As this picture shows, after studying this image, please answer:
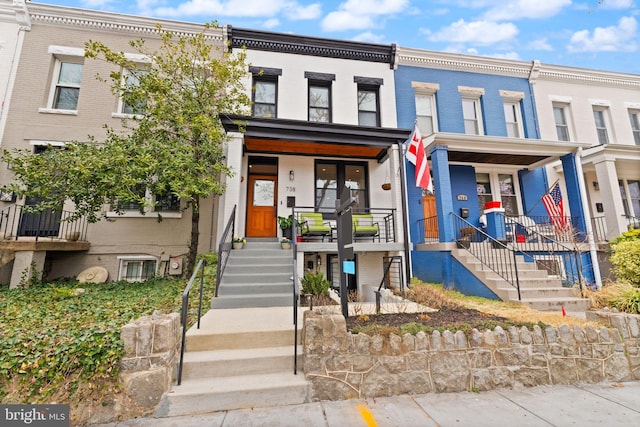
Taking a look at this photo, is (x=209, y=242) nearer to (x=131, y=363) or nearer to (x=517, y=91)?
(x=131, y=363)

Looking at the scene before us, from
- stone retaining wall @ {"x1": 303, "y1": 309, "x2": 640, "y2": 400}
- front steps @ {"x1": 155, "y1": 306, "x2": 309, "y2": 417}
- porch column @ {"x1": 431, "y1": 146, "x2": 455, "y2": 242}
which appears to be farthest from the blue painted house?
front steps @ {"x1": 155, "y1": 306, "x2": 309, "y2": 417}

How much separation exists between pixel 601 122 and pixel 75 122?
19.3 meters

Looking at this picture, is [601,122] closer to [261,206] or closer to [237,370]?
[261,206]

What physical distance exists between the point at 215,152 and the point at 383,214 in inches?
220

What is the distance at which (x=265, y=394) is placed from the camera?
278cm

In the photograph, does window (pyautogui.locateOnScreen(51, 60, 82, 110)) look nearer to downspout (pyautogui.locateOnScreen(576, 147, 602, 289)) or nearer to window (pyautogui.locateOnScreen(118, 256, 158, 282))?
window (pyautogui.locateOnScreen(118, 256, 158, 282))

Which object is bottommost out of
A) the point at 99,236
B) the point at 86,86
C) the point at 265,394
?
the point at 265,394

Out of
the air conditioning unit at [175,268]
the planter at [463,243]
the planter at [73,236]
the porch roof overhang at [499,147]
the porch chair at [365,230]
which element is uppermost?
the porch roof overhang at [499,147]

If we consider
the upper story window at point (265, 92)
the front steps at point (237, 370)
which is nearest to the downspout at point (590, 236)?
the front steps at point (237, 370)

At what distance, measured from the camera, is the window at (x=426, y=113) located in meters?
10.0

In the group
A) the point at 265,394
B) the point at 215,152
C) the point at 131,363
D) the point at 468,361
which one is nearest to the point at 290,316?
the point at 265,394

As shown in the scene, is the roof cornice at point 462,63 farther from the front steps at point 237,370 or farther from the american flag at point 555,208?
the front steps at point 237,370

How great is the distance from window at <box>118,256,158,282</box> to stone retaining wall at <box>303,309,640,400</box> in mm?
6859

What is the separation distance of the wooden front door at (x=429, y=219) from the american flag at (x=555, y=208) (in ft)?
10.0
